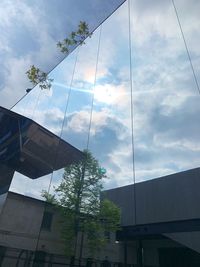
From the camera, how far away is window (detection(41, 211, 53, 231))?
15.5 metres

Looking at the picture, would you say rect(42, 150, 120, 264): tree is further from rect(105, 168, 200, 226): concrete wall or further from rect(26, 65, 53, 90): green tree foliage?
rect(26, 65, 53, 90): green tree foliage

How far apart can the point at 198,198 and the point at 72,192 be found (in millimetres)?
7724

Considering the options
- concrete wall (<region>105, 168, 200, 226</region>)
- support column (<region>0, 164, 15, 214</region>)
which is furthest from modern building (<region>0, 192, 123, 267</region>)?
concrete wall (<region>105, 168, 200, 226</region>)

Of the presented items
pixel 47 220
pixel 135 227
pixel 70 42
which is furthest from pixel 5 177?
pixel 70 42

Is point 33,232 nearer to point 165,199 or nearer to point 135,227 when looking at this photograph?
point 135,227

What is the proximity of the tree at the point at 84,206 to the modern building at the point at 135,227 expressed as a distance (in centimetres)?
90

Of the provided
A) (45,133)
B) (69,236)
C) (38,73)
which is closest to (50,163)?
(45,133)

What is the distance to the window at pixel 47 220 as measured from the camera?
1548 centimetres

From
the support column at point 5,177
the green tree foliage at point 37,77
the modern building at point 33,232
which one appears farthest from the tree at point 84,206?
the green tree foliage at point 37,77

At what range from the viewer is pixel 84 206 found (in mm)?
14984

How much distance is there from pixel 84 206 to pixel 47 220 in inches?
108

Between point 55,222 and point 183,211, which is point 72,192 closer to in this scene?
point 55,222

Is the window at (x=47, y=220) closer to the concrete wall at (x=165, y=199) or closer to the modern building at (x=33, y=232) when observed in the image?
the modern building at (x=33, y=232)

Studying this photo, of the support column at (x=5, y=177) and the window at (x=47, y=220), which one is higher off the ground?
the support column at (x=5, y=177)
